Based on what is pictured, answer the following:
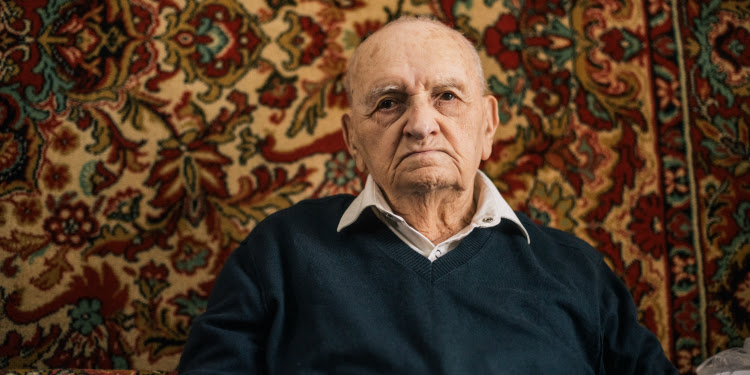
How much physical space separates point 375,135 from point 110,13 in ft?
2.95

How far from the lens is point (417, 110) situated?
104 cm

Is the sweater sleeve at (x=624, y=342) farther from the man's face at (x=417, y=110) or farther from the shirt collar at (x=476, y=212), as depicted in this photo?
the man's face at (x=417, y=110)

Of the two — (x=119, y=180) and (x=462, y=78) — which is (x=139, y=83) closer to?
(x=119, y=180)

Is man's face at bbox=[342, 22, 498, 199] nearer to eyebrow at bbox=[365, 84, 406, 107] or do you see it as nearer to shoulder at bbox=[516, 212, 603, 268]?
eyebrow at bbox=[365, 84, 406, 107]

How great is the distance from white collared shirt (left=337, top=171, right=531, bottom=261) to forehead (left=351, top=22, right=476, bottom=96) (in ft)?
0.79

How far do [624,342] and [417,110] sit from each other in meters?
0.67

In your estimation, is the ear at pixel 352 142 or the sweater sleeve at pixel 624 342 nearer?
the sweater sleeve at pixel 624 342

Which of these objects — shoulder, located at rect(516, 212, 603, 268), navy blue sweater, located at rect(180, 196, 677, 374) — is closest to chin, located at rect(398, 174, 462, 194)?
navy blue sweater, located at rect(180, 196, 677, 374)

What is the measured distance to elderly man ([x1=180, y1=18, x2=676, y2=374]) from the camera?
96 centimetres

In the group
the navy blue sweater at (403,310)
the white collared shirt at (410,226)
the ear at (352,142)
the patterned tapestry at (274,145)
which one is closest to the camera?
the navy blue sweater at (403,310)

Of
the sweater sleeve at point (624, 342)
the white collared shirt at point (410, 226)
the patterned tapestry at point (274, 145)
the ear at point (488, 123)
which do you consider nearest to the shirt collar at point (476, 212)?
the white collared shirt at point (410, 226)

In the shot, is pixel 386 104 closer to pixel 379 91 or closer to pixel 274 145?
pixel 379 91

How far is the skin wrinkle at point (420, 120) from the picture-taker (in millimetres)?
1040

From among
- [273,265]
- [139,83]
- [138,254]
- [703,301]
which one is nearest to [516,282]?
[273,265]
